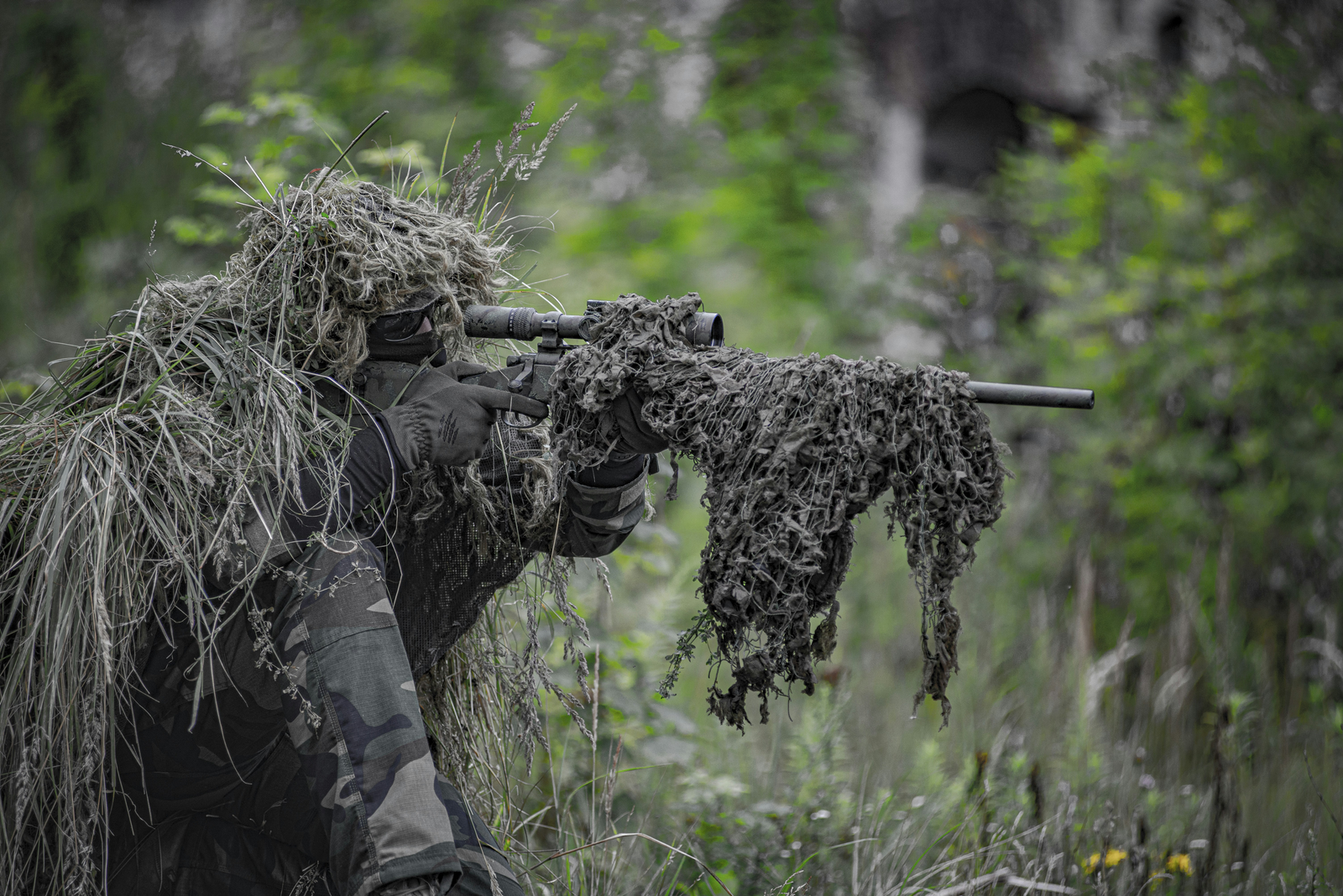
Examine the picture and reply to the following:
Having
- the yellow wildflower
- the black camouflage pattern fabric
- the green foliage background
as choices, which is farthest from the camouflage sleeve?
the yellow wildflower

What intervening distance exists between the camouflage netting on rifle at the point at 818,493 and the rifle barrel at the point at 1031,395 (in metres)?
0.03

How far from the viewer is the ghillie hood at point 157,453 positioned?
5.56 feet

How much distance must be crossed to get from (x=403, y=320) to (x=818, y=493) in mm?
938

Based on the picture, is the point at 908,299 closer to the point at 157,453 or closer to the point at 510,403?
the point at 510,403

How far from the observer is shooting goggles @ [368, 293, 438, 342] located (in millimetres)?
1957

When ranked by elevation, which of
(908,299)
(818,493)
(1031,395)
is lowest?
(818,493)

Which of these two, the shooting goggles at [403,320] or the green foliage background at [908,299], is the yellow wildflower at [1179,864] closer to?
the green foliage background at [908,299]

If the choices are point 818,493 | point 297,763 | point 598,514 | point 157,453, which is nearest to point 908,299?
point 598,514

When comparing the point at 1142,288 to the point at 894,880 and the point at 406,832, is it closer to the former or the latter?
the point at 894,880

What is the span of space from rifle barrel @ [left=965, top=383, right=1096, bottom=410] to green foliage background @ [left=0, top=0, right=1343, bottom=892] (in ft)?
4.01

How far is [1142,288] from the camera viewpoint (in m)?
4.84

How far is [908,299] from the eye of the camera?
630cm

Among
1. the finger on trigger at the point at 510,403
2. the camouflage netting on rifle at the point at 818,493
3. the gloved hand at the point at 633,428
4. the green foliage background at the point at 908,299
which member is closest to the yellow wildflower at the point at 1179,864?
the green foliage background at the point at 908,299

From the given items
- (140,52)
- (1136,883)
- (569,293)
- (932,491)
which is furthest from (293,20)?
(1136,883)
